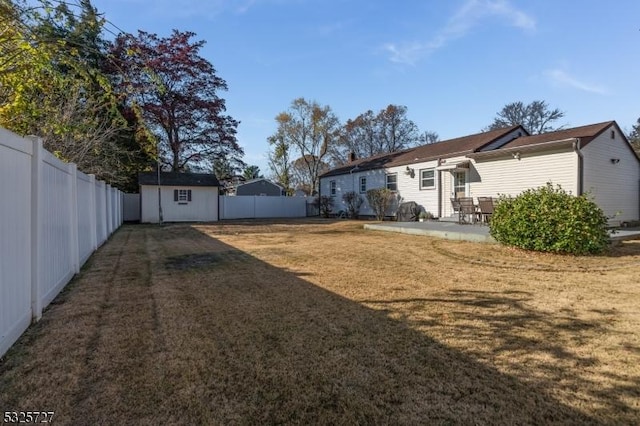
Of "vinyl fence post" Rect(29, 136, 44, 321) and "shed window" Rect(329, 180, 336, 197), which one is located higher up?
"shed window" Rect(329, 180, 336, 197)

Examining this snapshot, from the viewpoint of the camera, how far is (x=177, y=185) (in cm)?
2167

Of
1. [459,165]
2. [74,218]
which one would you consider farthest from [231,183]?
[74,218]

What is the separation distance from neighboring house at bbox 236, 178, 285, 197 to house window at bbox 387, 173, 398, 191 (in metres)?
16.5

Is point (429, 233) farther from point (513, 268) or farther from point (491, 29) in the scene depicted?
point (491, 29)

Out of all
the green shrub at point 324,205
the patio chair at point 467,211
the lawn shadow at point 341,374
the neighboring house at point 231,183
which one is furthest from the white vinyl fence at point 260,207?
the lawn shadow at point 341,374

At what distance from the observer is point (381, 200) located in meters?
18.2

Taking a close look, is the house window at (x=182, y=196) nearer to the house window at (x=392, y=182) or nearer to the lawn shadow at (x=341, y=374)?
the house window at (x=392, y=182)

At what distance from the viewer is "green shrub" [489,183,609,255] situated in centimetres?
700

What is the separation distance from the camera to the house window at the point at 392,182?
18.8 meters

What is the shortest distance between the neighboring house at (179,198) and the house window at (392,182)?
10987 mm

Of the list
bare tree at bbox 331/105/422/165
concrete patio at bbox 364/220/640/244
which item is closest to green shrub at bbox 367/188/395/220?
concrete patio at bbox 364/220/640/244

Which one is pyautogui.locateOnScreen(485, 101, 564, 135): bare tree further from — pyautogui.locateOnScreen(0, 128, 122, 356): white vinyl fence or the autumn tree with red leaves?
pyautogui.locateOnScreen(0, 128, 122, 356): white vinyl fence

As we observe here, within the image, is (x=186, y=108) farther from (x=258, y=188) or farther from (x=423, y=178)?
(x=423, y=178)

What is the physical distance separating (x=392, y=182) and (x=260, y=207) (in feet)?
36.6
